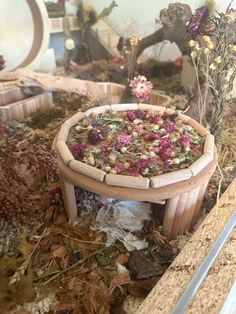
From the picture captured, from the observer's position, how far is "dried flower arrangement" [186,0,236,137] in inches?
48.4

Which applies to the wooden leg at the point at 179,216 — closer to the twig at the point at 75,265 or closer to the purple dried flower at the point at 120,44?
the twig at the point at 75,265

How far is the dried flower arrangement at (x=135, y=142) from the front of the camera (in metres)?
1.04

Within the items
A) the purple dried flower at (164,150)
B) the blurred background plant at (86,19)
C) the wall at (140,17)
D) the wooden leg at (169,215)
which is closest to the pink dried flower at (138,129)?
the purple dried flower at (164,150)

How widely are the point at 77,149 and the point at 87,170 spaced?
0.43 ft

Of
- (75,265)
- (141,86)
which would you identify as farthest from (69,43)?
(75,265)

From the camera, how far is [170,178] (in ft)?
3.19

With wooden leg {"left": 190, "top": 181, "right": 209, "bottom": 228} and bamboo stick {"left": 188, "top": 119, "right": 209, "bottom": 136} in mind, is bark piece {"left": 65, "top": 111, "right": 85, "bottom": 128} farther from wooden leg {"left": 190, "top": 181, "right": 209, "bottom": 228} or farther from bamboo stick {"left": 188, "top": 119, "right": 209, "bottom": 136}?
wooden leg {"left": 190, "top": 181, "right": 209, "bottom": 228}

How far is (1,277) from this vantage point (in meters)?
0.84

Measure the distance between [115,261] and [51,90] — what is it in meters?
1.03

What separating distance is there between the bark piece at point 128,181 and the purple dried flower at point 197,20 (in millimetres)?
818

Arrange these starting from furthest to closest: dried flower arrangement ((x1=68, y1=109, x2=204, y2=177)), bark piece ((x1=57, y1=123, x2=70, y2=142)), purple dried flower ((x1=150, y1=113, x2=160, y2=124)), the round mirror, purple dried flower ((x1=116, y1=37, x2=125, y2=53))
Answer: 1. purple dried flower ((x1=116, y1=37, x2=125, y2=53))
2. the round mirror
3. purple dried flower ((x1=150, y1=113, x2=160, y2=124))
4. bark piece ((x1=57, y1=123, x2=70, y2=142))
5. dried flower arrangement ((x1=68, y1=109, x2=204, y2=177))

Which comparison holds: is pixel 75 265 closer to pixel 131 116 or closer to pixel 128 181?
pixel 128 181

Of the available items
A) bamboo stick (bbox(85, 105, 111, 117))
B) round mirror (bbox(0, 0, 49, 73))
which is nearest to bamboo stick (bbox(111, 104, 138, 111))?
bamboo stick (bbox(85, 105, 111, 117))

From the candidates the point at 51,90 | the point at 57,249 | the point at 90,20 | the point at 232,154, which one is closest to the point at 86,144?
the point at 57,249
